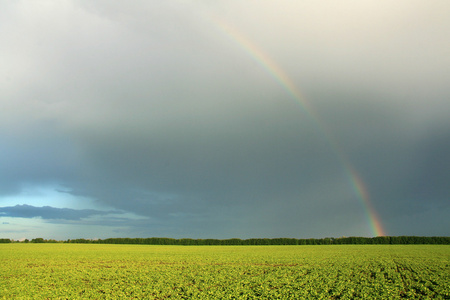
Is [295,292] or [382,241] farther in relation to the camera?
[382,241]

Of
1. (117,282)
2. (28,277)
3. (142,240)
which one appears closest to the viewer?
(117,282)

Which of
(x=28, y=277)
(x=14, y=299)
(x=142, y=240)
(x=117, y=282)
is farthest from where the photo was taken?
(x=142, y=240)

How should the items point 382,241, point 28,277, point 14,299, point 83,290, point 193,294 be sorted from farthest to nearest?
point 382,241
point 28,277
point 83,290
point 193,294
point 14,299

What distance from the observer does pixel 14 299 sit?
1520 cm

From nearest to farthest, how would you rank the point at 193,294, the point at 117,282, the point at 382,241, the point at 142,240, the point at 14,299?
the point at 14,299 → the point at 193,294 → the point at 117,282 → the point at 382,241 → the point at 142,240

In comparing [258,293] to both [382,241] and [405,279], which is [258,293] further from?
[382,241]

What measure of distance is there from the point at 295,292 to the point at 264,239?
310ft

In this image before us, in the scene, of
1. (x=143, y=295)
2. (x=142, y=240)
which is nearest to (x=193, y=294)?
(x=143, y=295)

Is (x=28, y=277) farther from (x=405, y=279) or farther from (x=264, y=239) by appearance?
(x=264, y=239)

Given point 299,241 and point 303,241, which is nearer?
point 299,241

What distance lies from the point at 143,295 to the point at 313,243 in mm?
97873

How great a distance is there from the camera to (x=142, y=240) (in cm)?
11588

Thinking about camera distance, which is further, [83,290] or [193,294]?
[83,290]

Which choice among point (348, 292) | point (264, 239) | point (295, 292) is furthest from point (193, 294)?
point (264, 239)
